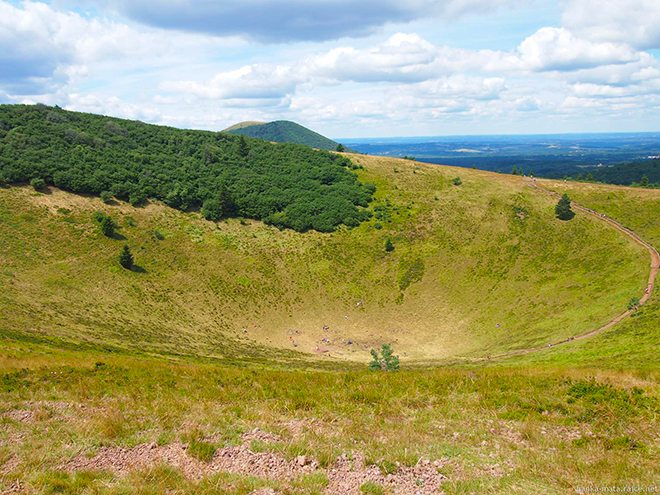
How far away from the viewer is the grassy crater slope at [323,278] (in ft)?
135

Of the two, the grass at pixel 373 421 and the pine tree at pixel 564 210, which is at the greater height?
the pine tree at pixel 564 210

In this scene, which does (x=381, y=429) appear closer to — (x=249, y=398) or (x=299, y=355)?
(x=249, y=398)

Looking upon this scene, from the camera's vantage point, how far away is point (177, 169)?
8556cm

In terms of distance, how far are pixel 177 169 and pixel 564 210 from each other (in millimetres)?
88354

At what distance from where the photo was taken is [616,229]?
203ft

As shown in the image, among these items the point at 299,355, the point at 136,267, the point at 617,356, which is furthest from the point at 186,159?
the point at 617,356

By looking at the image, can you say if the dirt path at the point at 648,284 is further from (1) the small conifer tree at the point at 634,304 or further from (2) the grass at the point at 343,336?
(2) the grass at the point at 343,336

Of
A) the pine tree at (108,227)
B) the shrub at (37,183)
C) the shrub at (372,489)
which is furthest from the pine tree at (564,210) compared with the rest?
the shrub at (37,183)

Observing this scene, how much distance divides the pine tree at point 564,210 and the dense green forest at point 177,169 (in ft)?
131

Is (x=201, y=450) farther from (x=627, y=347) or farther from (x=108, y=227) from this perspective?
(x=108, y=227)

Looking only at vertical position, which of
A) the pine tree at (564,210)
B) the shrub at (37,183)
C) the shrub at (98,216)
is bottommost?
the shrub at (98,216)

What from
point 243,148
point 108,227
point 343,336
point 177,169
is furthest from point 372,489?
point 243,148

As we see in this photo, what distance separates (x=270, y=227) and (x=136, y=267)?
29.6 metres

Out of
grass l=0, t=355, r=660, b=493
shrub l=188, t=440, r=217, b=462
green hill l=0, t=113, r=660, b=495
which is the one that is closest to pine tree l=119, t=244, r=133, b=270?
green hill l=0, t=113, r=660, b=495
